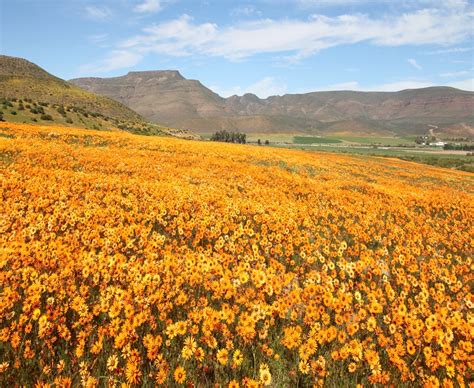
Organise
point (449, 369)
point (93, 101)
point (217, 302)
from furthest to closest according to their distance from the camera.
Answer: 1. point (93, 101)
2. point (217, 302)
3. point (449, 369)

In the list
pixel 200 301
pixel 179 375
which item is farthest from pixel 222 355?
pixel 200 301

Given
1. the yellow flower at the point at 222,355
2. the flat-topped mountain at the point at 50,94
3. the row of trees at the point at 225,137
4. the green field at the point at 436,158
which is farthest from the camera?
the row of trees at the point at 225,137

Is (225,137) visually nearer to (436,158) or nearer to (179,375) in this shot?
(436,158)

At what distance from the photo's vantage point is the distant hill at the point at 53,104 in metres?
45.2

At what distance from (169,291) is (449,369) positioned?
376 cm

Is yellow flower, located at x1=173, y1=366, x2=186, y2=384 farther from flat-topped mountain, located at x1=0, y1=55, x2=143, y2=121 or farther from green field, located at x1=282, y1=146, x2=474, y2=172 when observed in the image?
flat-topped mountain, located at x1=0, y1=55, x2=143, y2=121

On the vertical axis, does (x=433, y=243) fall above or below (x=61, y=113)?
below

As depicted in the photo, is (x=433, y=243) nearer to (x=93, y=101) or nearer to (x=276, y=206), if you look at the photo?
(x=276, y=206)

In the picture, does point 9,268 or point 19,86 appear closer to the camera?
point 9,268

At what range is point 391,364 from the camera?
408 centimetres

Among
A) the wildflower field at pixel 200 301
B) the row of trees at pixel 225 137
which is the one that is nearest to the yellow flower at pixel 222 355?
the wildflower field at pixel 200 301

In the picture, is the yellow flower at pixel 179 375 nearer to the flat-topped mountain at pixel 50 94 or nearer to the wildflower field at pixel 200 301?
the wildflower field at pixel 200 301

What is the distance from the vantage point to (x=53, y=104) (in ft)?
194

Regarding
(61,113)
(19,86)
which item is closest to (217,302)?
(61,113)
